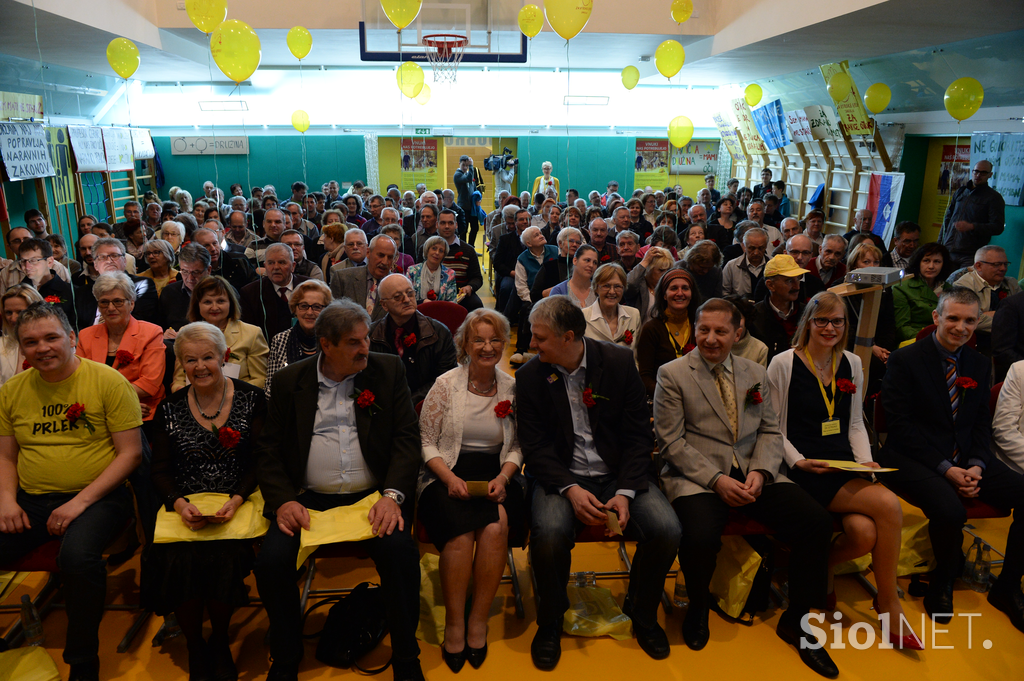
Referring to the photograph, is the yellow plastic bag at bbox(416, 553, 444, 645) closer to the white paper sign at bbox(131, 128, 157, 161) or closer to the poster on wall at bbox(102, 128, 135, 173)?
the poster on wall at bbox(102, 128, 135, 173)

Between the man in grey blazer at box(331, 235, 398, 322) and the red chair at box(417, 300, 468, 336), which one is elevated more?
the man in grey blazer at box(331, 235, 398, 322)

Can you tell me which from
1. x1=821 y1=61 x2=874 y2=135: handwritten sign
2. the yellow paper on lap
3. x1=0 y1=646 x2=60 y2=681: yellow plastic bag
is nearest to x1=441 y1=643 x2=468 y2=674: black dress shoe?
the yellow paper on lap

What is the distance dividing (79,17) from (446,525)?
7194 mm

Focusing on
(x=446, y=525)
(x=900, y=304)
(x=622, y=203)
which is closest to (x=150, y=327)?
(x=446, y=525)

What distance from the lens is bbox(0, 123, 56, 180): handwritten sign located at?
26.7 ft

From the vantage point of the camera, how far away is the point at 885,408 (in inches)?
120

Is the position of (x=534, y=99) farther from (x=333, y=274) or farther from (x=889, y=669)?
(x=889, y=669)

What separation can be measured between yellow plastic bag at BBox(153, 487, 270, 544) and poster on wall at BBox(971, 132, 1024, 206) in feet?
26.8

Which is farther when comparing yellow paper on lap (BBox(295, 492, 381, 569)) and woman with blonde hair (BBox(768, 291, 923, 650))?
woman with blonde hair (BBox(768, 291, 923, 650))

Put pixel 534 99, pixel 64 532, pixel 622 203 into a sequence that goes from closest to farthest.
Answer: pixel 64 532 < pixel 622 203 < pixel 534 99

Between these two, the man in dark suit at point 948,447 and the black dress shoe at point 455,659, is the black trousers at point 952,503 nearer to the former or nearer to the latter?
the man in dark suit at point 948,447

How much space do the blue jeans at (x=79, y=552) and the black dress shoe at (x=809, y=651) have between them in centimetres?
273

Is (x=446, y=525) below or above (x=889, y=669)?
above

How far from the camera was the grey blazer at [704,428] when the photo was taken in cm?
277
